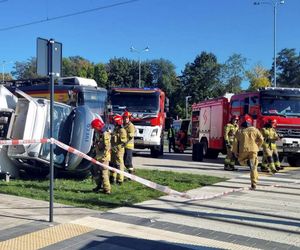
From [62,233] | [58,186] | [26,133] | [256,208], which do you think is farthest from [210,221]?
[26,133]

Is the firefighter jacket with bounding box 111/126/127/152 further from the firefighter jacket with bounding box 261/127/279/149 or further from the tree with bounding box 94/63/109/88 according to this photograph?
the tree with bounding box 94/63/109/88

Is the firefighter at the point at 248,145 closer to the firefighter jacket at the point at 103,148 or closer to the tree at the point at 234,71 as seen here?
the firefighter jacket at the point at 103,148

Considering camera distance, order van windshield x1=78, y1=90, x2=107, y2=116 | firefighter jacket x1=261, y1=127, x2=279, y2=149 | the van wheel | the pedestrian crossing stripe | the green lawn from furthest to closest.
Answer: van windshield x1=78, y1=90, x2=107, y2=116 < the van wheel < firefighter jacket x1=261, y1=127, x2=279, y2=149 < the green lawn < the pedestrian crossing stripe

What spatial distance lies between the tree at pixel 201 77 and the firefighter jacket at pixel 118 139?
7443 cm

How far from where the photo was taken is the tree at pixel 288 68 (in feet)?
321

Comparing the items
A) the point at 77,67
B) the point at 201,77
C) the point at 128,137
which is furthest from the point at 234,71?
the point at 128,137

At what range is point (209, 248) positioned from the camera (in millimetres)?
6129

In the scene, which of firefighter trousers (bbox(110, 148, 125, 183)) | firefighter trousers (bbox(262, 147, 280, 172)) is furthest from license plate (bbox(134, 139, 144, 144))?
firefighter trousers (bbox(110, 148, 125, 183))

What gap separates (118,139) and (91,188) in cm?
150

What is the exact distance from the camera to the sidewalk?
6371 mm

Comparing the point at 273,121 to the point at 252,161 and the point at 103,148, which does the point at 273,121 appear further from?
the point at 103,148

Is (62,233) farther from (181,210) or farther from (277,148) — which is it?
(277,148)

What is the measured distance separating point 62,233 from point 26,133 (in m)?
5.02

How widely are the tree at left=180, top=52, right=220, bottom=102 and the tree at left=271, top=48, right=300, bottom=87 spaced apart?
49.0 feet
